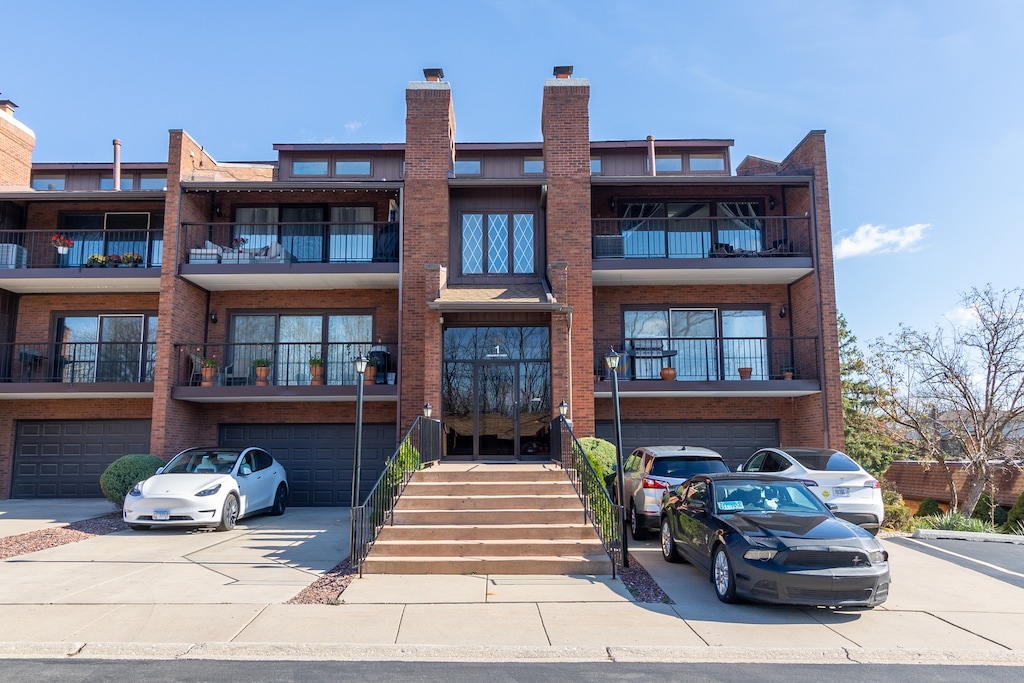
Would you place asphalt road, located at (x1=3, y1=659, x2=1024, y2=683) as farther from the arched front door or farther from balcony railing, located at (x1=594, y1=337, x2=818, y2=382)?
balcony railing, located at (x1=594, y1=337, x2=818, y2=382)

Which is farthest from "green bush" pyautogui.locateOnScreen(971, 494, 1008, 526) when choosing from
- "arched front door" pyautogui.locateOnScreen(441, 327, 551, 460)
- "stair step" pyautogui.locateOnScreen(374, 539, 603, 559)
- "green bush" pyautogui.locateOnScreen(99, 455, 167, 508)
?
"green bush" pyautogui.locateOnScreen(99, 455, 167, 508)

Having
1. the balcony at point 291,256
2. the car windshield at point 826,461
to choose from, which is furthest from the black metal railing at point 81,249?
the car windshield at point 826,461

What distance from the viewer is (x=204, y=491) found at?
12.1 m

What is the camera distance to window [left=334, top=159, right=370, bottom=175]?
21.9 metres

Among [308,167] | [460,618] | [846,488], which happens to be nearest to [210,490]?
[460,618]

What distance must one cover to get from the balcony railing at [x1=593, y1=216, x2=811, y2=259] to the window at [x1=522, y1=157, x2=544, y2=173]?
5.61m

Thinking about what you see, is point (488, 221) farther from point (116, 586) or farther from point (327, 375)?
point (116, 586)

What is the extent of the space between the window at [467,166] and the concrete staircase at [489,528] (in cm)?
1281

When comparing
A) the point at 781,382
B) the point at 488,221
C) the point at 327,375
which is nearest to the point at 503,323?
the point at 488,221

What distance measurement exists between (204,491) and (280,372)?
527 centimetres

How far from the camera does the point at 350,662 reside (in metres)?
5.85

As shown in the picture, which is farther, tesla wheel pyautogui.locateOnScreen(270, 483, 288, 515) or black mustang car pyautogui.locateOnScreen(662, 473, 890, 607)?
tesla wheel pyautogui.locateOnScreen(270, 483, 288, 515)

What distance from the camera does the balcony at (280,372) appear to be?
51.3 feet

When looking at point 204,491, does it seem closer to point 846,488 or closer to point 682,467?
point 682,467
